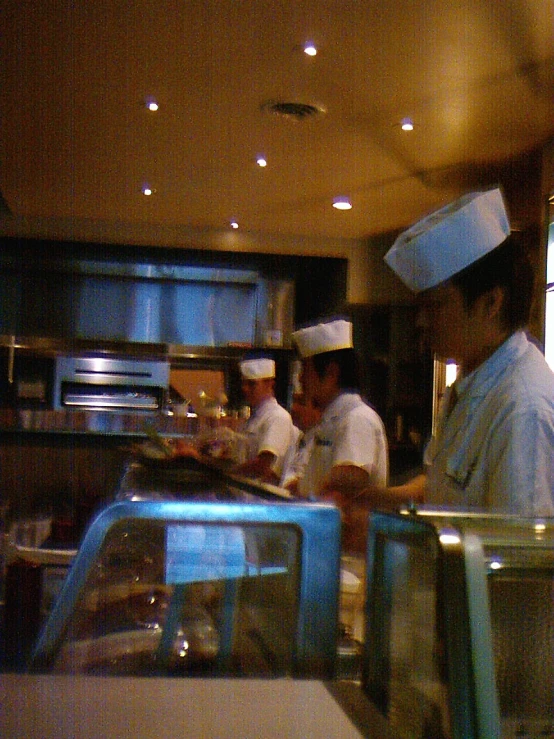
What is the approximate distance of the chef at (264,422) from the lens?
4.45 metres

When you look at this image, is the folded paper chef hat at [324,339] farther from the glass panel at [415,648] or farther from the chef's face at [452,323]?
the glass panel at [415,648]

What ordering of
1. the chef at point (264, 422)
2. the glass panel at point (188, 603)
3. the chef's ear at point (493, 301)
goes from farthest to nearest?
the chef at point (264, 422), the chef's ear at point (493, 301), the glass panel at point (188, 603)

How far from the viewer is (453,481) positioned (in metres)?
1.50

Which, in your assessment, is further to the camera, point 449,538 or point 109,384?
point 109,384

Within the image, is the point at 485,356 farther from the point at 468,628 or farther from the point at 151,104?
the point at 151,104

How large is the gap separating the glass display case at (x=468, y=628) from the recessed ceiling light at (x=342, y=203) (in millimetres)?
4414

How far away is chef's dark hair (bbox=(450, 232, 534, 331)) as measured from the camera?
1491mm

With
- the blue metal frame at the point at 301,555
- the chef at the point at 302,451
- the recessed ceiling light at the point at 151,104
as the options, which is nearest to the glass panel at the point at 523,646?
the blue metal frame at the point at 301,555

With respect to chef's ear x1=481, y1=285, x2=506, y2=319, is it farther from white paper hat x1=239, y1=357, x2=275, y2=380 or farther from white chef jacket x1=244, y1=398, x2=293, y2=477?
white paper hat x1=239, y1=357, x2=275, y2=380

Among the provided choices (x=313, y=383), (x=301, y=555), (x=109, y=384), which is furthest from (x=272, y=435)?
(x=301, y=555)

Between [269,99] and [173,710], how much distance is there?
3.21m

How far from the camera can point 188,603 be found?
1387mm

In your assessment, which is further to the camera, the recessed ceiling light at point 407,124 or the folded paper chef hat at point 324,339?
the recessed ceiling light at point 407,124

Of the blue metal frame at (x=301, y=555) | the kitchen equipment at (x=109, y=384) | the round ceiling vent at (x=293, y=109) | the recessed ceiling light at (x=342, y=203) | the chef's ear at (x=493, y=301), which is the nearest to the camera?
the blue metal frame at (x=301, y=555)
